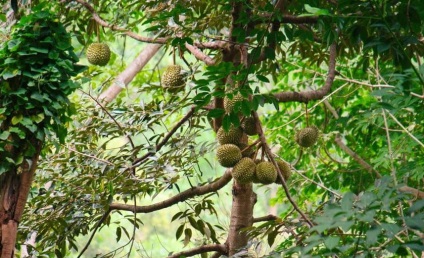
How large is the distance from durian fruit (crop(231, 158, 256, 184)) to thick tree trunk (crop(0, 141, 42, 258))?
0.58m

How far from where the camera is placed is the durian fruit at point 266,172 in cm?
228

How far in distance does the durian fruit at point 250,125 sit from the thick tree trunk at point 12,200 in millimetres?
619

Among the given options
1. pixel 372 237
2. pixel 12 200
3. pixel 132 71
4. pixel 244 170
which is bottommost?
pixel 372 237

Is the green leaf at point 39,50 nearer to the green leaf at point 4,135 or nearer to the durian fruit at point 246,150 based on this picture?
the green leaf at point 4,135

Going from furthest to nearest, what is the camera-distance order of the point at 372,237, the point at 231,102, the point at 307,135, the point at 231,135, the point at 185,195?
the point at 185,195
the point at 307,135
the point at 231,135
the point at 231,102
the point at 372,237

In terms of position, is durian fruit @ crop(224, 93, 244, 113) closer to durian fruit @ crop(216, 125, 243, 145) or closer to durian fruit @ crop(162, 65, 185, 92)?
durian fruit @ crop(216, 125, 243, 145)

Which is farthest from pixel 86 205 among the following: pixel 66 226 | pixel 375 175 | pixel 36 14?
pixel 375 175

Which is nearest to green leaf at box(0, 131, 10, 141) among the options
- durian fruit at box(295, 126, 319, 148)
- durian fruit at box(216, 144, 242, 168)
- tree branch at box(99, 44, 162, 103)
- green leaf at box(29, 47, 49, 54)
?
green leaf at box(29, 47, 49, 54)

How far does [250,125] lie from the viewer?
7.82ft

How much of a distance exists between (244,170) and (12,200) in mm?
655

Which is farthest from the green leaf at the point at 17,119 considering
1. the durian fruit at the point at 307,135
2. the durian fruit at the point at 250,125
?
the durian fruit at the point at 307,135

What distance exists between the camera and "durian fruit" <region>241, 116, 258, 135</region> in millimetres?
2381

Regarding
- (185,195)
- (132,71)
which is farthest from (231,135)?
(132,71)

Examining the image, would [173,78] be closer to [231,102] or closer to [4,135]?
[231,102]
